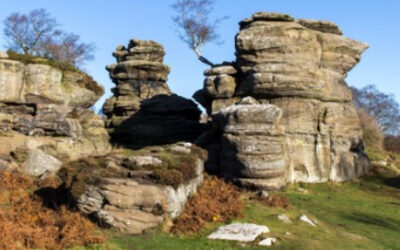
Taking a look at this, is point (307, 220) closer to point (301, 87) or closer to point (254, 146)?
point (254, 146)

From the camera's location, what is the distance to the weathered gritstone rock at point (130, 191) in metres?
13.6

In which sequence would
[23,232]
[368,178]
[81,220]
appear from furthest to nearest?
[368,178]
[81,220]
[23,232]

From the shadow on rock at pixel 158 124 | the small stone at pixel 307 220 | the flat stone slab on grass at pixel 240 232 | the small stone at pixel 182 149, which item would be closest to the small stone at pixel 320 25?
the shadow on rock at pixel 158 124

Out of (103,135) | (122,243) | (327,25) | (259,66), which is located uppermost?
(327,25)

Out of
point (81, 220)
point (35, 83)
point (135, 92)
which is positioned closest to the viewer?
point (81, 220)

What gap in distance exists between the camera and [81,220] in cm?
1335

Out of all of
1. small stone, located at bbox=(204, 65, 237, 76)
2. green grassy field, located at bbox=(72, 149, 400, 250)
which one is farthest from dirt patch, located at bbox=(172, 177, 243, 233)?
small stone, located at bbox=(204, 65, 237, 76)

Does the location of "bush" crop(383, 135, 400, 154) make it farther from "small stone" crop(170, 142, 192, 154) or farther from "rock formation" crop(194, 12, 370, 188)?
"small stone" crop(170, 142, 192, 154)

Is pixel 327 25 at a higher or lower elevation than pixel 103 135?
higher

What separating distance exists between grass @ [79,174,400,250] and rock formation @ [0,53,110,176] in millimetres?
12879

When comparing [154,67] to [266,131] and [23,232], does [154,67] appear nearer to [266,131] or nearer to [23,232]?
[266,131]

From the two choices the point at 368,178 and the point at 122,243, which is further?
the point at 368,178

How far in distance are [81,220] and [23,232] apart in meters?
2.06

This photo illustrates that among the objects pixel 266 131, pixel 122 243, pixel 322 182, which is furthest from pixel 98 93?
pixel 122 243
